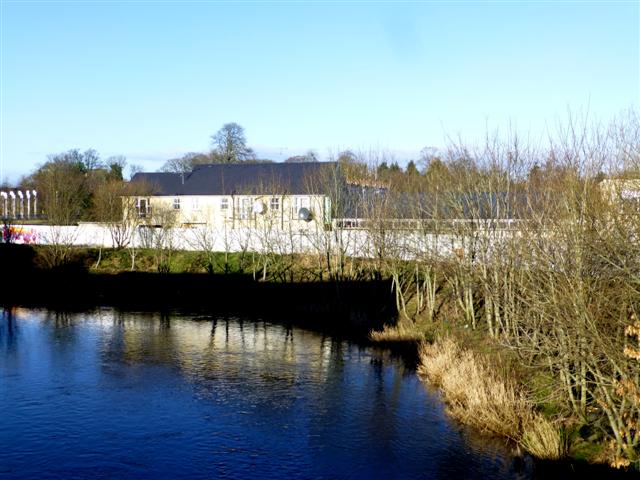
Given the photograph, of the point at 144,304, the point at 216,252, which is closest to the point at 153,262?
the point at 216,252

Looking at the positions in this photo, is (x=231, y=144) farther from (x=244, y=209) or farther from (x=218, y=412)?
(x=218, y=412)

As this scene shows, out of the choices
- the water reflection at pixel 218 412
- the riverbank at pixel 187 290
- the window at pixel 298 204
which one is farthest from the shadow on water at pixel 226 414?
the window at pixel 298 204

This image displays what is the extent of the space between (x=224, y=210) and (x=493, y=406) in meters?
37.6

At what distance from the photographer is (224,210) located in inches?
1982

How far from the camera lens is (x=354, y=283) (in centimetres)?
3161

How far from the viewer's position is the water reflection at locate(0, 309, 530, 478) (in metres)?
13.2

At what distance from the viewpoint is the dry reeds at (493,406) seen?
13.2 meters

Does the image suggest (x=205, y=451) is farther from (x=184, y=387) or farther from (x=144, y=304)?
(x=144, y=304)

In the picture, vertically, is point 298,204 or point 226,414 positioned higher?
point 298,204

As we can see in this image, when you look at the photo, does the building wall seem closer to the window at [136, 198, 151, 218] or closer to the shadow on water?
the window at [136, 198, 151, 218]

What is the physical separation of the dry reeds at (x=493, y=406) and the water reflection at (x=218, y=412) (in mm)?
583

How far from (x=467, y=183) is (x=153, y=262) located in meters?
24.9

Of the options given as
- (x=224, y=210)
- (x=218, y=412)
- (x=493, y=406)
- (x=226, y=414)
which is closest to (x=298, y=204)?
(x=224, y=210)

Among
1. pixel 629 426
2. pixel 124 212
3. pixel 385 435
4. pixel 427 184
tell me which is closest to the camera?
pixel 629 426
